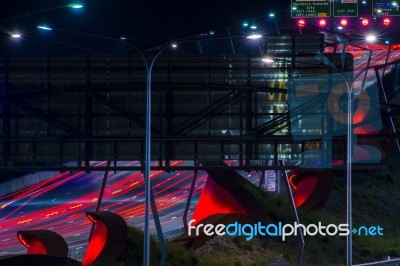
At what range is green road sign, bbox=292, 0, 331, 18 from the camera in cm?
5147

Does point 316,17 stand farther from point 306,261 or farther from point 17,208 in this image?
point 17,208

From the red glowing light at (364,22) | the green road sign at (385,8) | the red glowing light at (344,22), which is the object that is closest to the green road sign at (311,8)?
the red glowing light at (344,22)

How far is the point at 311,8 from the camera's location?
5200 cm

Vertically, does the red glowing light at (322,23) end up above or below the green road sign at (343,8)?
below

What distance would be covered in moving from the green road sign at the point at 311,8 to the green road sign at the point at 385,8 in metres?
2.89

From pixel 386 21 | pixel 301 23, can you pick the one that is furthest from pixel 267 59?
pixel 386 21

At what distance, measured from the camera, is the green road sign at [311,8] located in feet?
169

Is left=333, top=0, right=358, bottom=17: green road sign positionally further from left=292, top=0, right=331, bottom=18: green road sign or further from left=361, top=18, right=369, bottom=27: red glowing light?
left=361, top=18, right=369, bottom=27: red glowing light

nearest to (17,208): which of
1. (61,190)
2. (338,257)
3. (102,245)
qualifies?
(61,190)

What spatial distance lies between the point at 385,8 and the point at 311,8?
4368 mm

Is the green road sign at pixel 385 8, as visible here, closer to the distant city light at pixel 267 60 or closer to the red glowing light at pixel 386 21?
the red glowing light at pixel 386 21

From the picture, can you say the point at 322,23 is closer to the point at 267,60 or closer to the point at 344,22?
the point at 344,22

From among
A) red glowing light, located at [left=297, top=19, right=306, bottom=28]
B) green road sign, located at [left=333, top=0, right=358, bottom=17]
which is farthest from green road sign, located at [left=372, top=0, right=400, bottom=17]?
red glowing light, located at [left=297, top=19, right=306, bottom=28]

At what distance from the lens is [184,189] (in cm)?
9569
